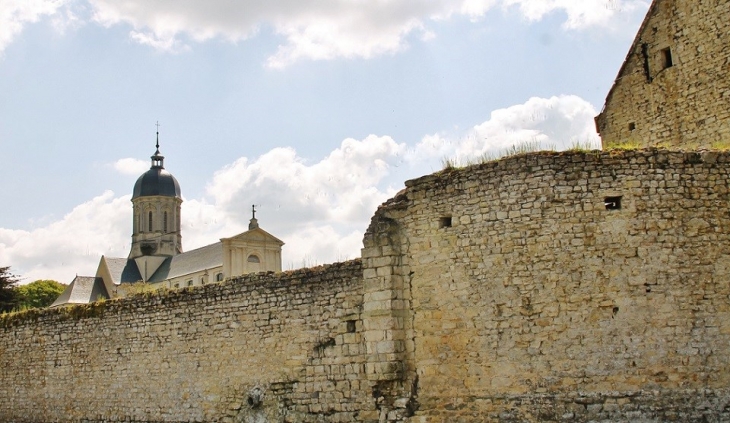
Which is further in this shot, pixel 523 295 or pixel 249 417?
pixel 249 417

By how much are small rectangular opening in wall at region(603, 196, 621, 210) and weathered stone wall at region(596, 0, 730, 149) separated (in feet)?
13.9

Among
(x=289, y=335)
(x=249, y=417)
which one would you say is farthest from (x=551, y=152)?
(x=249, y=417)

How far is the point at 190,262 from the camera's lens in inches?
2970

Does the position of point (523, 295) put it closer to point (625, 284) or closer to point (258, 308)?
point (625, 284)

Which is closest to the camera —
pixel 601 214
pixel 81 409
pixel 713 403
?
pixel 713 403

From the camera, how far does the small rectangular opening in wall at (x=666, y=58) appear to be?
17.0 meters

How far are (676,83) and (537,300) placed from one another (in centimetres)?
733

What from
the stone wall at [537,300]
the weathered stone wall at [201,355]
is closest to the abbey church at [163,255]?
the weathered stone wall at [201,355]

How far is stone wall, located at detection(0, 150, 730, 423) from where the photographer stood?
11.5 m

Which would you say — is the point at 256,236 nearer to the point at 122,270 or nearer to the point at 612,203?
the point at 122,270

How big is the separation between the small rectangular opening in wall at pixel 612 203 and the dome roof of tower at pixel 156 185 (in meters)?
77.0

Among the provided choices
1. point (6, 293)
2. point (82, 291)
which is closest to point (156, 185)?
point (82, 291)

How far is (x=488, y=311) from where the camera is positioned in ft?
40.3

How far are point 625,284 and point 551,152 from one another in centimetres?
222
